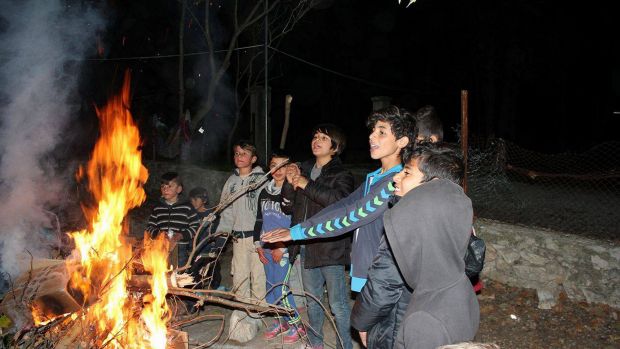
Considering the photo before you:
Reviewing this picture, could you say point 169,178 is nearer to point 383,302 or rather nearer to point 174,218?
point 174,218

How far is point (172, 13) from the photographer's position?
1574cm

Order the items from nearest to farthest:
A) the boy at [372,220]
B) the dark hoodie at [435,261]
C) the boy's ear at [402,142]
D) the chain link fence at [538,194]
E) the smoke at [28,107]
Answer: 1. the dark hoodie at [435,261]
2. the boy at [372,220]
3. the boy's ear at [402,142]
4. the smoke at [28,107]
5. the chain link fence at [538,194]

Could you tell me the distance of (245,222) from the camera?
17.1 feet

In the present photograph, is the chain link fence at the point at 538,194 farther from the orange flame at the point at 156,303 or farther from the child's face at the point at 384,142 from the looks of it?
the orange flame at the point at 156,303

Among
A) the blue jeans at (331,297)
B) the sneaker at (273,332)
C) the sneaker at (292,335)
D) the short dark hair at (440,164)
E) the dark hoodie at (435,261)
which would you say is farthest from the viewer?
the sneaker at (273,332)

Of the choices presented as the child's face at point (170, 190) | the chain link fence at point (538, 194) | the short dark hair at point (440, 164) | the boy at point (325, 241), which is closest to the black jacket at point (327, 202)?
the boy at point (325, 241)

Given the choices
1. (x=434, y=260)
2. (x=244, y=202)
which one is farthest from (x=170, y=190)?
(x=434, y=260)

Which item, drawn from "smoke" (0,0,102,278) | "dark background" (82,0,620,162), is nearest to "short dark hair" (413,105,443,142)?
"smoke" (0,0,102,278)

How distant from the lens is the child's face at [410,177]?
2.54 metres

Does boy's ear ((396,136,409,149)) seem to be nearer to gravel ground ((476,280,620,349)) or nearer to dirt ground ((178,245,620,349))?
dirt ground ((178,245,620,349))

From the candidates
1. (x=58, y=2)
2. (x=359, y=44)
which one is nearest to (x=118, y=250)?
(x=58, y=2)

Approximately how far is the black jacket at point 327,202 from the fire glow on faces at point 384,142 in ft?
2.03

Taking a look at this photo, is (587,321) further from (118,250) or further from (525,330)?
(118,250)

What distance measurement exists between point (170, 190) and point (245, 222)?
988 mm
